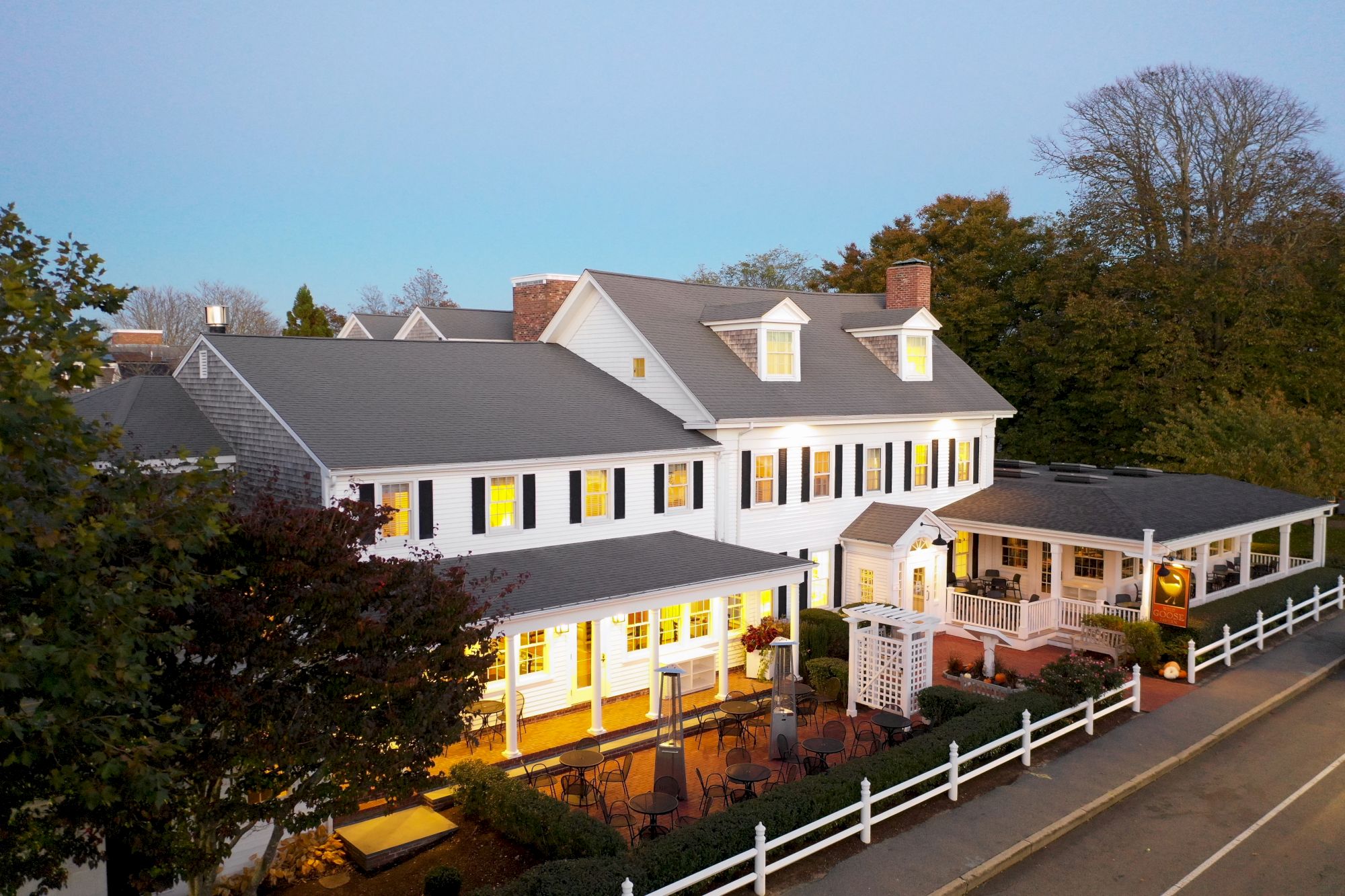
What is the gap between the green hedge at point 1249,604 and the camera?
73.3ft

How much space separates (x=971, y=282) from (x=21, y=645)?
4529 cm

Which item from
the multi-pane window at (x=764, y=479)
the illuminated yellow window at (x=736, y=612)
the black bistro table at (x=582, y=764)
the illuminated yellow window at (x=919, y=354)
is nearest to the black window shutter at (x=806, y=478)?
the multi-pane window at (x=764, y=479)

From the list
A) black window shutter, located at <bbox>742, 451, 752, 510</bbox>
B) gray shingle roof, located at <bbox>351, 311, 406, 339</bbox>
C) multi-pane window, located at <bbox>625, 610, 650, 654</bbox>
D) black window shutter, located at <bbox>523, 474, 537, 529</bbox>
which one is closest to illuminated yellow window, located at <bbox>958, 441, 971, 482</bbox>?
black window shutter, located at <bbox>742, 451, 752, 510</bbox>

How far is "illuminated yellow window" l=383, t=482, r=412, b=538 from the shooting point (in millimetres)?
17516

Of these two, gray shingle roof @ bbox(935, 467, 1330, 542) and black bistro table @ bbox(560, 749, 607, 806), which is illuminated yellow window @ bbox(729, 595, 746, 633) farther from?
black bistro table @ bbox(560, 749, 607, 806)

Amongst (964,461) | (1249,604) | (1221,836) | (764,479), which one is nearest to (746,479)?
(764,479)

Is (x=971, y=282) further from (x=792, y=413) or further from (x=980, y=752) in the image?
(x=980, y=752)

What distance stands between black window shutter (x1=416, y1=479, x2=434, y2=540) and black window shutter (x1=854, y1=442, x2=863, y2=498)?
12.5 m

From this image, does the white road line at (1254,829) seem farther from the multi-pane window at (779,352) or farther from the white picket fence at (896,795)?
the multi-pane window at (779,352)

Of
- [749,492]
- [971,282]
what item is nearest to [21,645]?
[749,492]

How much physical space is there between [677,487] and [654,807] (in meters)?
10.2

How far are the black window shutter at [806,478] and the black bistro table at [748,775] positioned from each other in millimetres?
10928

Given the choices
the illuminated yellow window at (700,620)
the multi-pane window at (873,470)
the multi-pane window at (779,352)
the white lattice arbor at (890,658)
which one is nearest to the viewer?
the white lattice arbor at (890,658)

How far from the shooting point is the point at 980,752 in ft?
49.7
